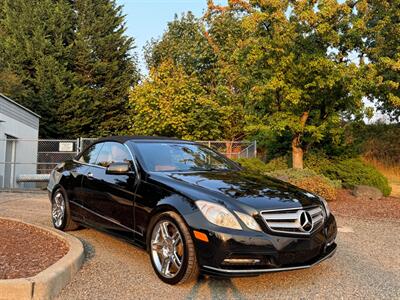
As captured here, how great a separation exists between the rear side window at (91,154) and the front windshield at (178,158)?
1.00m

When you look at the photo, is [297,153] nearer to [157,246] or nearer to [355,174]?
[355,174]

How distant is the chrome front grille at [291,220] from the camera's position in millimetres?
4121

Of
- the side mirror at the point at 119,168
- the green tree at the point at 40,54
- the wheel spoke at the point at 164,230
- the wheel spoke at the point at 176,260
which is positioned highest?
the green tree at the point at 40,54

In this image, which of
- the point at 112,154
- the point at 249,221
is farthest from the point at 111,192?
the point at 249,221

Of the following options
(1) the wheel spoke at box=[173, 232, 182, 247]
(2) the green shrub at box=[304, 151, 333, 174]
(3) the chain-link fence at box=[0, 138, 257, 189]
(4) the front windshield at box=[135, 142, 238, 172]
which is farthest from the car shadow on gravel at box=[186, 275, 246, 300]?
(3) the chain-link fence at box=[0, 138, 257, 189]

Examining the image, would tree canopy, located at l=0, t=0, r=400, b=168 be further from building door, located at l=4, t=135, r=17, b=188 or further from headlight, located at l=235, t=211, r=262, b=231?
headlight, located at l=235, t=211, r=262, b=231

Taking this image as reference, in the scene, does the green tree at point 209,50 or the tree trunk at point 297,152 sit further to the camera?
the green tree at point 209,50

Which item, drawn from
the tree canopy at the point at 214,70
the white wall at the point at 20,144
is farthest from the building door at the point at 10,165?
the tree canopy at the point at 214,70

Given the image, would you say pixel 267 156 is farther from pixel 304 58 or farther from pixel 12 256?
pixel 12 256

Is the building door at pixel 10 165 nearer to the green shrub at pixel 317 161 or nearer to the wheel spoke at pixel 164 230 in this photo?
the green shrub at pixel 317 161

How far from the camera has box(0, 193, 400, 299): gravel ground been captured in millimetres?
4141

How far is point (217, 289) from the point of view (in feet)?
13.9

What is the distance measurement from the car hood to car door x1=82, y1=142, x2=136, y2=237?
A: 0.52 meters

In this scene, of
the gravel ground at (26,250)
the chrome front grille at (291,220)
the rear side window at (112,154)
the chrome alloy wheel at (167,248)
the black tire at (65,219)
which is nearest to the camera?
the chrome front grille at (291,220)
